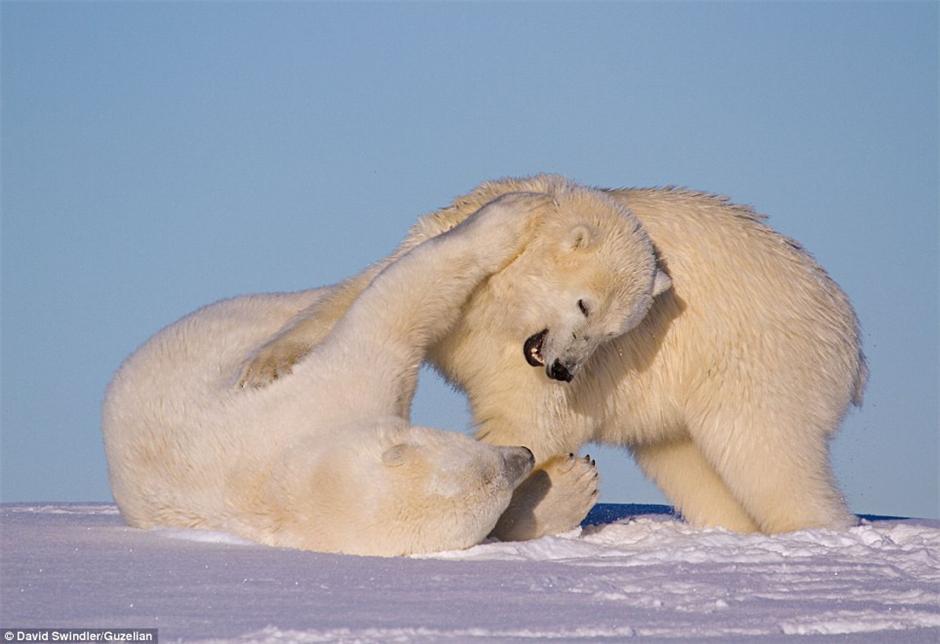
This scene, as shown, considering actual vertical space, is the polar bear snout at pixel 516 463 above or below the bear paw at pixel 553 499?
above

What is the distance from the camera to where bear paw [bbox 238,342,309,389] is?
19.9 feet

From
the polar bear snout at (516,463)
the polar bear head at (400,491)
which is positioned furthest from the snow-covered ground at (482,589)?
the polar bear snout at (516,463)

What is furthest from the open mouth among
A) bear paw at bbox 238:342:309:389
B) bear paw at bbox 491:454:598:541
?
bear paw at bbox 238:342:309:389

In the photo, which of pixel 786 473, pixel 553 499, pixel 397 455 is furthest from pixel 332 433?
pixel 786 473

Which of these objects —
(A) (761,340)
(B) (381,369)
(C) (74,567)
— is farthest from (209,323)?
(A) (761,340)

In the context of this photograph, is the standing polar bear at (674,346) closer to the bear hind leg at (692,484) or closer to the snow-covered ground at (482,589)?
the bear hind leg at (692,484)

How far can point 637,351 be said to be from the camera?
731cm

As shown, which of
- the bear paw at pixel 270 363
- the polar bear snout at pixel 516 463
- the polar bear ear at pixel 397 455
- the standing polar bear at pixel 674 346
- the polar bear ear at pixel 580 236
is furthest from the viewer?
the standing polar bear at pixel 674 346

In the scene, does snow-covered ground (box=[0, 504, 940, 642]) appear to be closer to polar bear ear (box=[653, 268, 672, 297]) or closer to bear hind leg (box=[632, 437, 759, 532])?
polar bear ear (box=[653, 268, 672, 297])

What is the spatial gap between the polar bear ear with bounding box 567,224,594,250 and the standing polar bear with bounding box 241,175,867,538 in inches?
0.4

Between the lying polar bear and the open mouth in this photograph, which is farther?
the open mouth

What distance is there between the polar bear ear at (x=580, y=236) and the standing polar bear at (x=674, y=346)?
1 centimetres

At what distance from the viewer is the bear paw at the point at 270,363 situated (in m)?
6.05

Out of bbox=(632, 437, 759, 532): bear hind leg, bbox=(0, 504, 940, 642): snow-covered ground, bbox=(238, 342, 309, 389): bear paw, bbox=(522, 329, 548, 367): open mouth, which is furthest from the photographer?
bbox=(632, 437, 759, 532): bear hind leg
